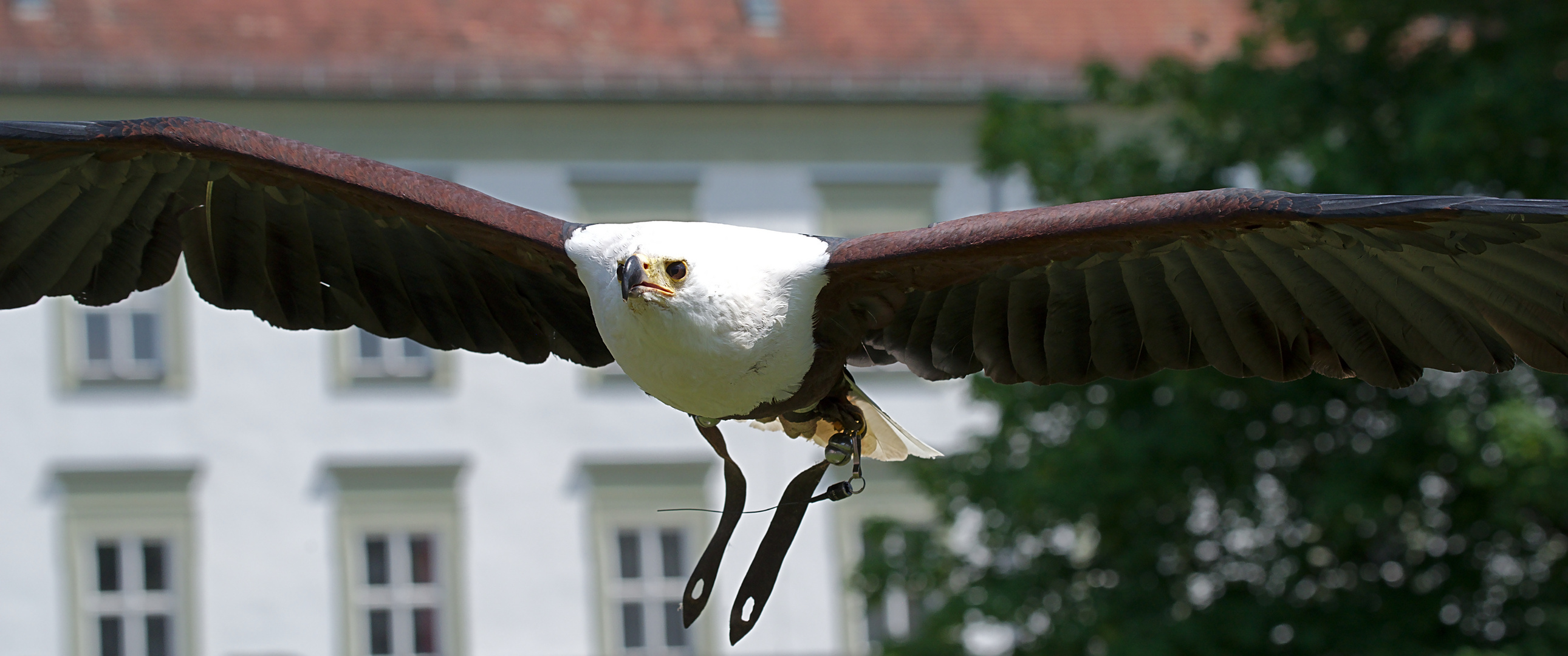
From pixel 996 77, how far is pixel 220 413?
7882mm

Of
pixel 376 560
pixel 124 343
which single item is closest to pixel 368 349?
pixel 376 560

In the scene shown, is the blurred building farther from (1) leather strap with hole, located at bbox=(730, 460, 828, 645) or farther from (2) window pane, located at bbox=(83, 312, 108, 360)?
(1) leather strap with hole, located at bbox=(730, 460, 828, 645)

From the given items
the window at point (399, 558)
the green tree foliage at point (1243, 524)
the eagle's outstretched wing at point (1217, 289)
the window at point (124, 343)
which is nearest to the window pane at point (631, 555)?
the window at point (399, 558)

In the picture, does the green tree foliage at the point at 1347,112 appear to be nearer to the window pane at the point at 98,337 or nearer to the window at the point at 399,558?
the window at the point at 399,558

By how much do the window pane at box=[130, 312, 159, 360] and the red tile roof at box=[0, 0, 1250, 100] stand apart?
7.19 feet

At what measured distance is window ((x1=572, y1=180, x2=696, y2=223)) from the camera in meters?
17.6

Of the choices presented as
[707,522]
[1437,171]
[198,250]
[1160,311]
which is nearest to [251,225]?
[198,250]

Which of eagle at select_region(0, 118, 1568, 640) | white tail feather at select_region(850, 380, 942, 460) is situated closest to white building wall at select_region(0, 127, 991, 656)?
white tail feather at select_region(850, 380, 942, 460)

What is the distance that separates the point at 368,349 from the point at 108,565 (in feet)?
10.1

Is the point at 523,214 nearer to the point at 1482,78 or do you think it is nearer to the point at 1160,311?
the point at 1160,311

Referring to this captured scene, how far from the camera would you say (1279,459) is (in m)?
12.9

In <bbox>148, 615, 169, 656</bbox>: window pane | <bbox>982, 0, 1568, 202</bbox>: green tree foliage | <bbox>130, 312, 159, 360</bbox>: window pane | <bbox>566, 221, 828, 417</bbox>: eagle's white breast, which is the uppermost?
<bbox>982, 0, 1568, 202</bbox>: green tree foliage

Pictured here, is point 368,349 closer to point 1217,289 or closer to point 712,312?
point 1217,289

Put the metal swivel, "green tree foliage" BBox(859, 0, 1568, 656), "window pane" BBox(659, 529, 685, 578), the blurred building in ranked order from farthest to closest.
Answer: "window pane" BBox(659, 529, 685, 578), the blurred building, "green tree foliage" BBox(859, 0, 1568, 656), the metal swivel
